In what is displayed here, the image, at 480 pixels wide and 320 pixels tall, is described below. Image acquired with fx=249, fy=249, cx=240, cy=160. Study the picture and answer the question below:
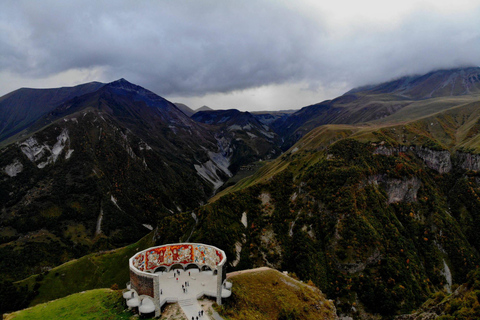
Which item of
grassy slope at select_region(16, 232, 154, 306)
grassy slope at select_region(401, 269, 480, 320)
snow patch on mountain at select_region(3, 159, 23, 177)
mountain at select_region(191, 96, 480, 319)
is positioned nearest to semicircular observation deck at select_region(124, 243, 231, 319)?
grassy slope at select_region(401, 269, 480, 320)

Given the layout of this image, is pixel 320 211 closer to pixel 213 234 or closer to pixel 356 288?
pixel 356 288

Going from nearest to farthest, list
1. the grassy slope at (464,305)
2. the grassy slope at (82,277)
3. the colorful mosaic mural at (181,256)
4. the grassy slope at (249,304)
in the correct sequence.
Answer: the grassy slope at (464,305)
the grassy slope at (249,304)
the colorful mosaic mural at (181,256)
the grassy slope at (82,277)

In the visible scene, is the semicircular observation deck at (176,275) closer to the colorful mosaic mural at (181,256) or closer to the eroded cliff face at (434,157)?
the colorful mosaic mural at (181,256)

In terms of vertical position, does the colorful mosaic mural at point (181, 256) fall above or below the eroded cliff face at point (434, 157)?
below

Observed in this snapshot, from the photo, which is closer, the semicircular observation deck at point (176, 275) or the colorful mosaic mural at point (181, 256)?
the semicircular observation deck at point (176, 275)

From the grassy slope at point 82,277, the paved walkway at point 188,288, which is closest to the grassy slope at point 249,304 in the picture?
the paved walkway at point 188,288

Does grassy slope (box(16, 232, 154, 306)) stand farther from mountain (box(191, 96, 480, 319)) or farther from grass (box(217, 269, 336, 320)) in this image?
grass (box(217, 269, 336, 320))

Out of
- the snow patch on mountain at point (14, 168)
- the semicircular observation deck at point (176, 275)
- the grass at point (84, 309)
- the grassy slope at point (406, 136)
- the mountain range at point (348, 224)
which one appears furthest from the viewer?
the snow patch on mountain at point (14, 168)

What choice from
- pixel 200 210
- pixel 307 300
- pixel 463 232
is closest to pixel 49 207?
pixel 200 210
